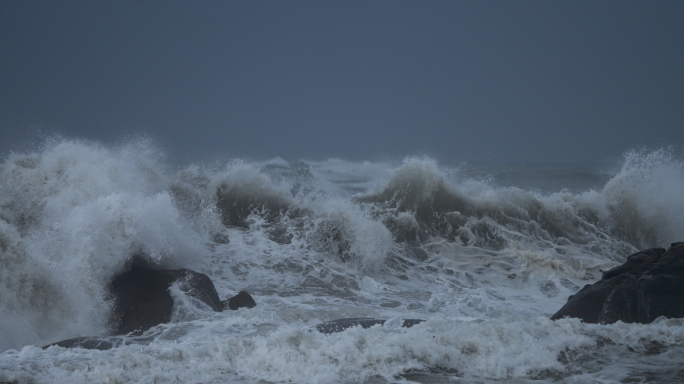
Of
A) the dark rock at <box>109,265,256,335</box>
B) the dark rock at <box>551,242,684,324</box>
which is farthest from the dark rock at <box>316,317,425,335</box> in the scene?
the dark rock at <box>109,265,256,335</box>

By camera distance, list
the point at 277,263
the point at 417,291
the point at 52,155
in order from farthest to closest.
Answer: the point at 52,155 → the point at 277,263 → the point at 417,291

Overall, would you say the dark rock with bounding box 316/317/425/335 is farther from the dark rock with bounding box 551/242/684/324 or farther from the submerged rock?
the submerged rock

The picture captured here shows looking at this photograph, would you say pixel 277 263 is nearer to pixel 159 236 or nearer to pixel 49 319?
pixel 159 236

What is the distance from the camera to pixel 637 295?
5.65 m

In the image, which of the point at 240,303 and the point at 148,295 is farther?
the point at 240,303

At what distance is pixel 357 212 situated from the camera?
11289mm

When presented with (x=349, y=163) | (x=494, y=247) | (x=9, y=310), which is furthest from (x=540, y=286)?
(x=349, y=163)

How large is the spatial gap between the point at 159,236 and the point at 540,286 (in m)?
6.11

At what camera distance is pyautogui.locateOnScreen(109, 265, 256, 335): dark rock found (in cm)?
621

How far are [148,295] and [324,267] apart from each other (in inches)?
140

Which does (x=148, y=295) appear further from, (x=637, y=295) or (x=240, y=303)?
(x=637, y=295)

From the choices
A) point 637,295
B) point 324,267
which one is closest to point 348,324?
point 637,295

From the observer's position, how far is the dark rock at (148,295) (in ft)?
20.4

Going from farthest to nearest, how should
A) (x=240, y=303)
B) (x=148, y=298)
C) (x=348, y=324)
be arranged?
(x=240, y=303)
(x=148, y=298)
(x=348, y=324)
